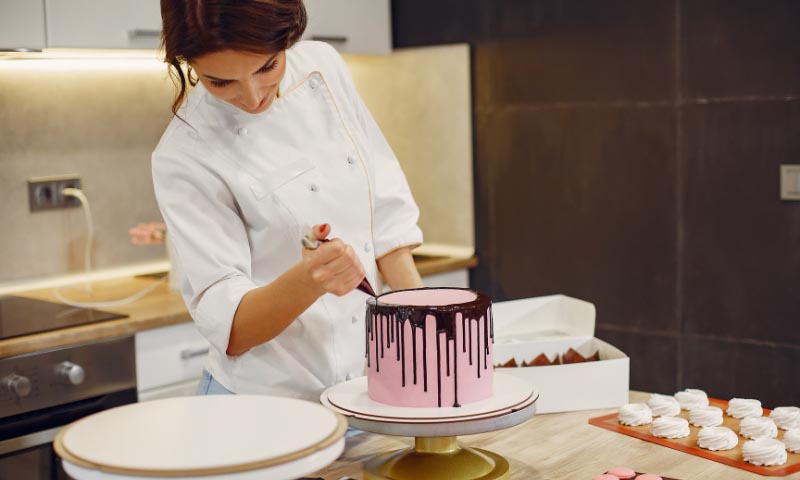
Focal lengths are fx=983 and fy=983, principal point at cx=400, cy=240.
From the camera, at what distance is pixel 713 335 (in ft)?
8.06

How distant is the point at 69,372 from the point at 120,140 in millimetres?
864

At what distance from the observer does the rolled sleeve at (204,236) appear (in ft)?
4.32

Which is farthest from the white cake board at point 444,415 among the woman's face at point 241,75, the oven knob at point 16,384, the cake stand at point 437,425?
the oven knob at point 16,384

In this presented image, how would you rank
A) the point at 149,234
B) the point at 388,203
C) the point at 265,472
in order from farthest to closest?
the point at 149,234 < the point at 388,203 < the point at 265,472

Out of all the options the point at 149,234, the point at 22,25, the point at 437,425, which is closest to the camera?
the point at 437,425

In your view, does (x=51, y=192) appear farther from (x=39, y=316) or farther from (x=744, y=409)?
(x=744, y=409)

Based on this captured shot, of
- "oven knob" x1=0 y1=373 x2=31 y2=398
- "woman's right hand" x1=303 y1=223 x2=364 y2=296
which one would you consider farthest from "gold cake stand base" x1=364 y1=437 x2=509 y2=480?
"oven knob" x1=0 y1=373 x2=31 y2=398

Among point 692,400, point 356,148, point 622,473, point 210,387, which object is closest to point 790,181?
point 692,400

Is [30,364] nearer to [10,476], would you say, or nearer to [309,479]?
[10,476]

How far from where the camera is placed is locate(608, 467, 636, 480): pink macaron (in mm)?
1163

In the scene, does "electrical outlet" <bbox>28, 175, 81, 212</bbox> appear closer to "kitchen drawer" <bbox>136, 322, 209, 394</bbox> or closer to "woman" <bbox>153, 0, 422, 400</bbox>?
"kitchen drawer" <bbox>136, 322, 209, 394</bbox>

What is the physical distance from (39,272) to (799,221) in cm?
192

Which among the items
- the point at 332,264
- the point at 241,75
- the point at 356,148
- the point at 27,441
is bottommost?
the point at 27,441

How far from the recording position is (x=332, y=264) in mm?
1135
